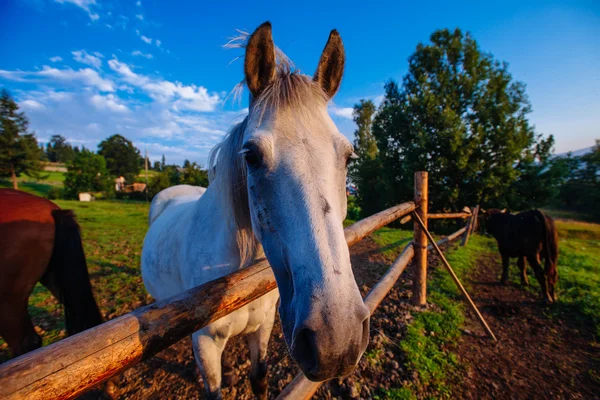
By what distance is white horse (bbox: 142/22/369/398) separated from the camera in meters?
0.87

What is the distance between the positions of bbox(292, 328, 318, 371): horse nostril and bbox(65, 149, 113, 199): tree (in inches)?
1758

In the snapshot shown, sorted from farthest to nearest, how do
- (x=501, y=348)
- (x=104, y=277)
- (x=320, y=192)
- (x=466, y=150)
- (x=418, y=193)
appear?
(x=466, y=150)
(x=104, y=277)
(x=418, y=193)
(x=501, y=348)
(x=320, y=192)

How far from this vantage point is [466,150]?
13.3 meters

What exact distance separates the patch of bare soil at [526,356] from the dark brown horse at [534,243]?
1.62 feet

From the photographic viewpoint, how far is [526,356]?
123 inches

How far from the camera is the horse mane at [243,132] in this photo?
131 cm

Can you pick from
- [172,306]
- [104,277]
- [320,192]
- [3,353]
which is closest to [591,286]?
[320,192]

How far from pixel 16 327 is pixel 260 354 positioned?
2471mm

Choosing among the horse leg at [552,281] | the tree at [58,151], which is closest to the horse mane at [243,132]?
the horse leg at [552,281]

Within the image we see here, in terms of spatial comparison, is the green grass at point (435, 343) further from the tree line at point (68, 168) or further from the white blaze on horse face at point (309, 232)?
the tree line at point (68, 168)

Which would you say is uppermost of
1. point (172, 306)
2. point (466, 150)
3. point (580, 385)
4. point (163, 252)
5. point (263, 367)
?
point (466, 150)

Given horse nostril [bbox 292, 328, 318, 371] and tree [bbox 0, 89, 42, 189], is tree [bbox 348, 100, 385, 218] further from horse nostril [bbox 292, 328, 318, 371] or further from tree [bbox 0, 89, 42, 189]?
tree [bbox 0, 89, 42, 189]

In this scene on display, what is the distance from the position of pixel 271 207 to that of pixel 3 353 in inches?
177

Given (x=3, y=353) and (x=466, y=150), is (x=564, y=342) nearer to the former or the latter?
(x=3, y=353)
